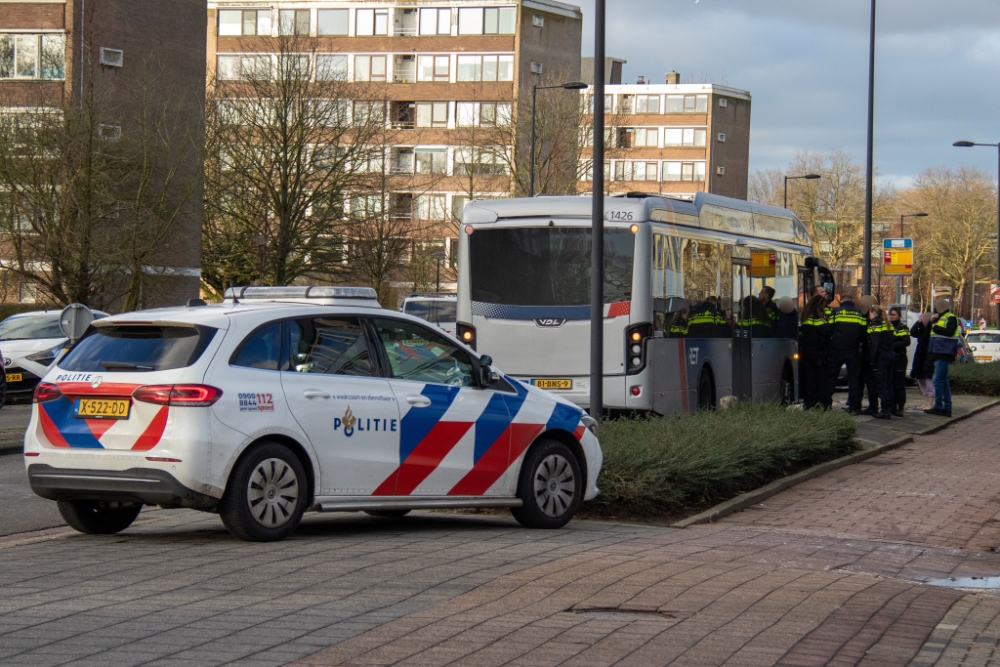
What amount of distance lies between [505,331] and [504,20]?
214ft

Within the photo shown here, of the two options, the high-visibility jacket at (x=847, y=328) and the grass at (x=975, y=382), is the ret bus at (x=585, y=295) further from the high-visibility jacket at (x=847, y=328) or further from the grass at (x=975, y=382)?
the grass at (x=975, y=382)

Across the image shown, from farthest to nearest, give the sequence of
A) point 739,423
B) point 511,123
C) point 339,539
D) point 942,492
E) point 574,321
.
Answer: point 511,123 < point 574,321 < point 739,423 < point 942,492 < point 339,539

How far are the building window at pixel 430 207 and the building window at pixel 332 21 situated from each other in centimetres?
1125

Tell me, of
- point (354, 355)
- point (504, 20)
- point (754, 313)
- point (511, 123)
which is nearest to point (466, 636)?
point (354, 355)

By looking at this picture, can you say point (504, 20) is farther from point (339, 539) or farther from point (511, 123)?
point (339, 539)

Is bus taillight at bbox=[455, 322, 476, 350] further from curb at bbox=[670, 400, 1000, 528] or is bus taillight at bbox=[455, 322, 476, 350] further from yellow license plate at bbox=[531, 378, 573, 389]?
curb at bbox=[670, 400, 1000, 528]

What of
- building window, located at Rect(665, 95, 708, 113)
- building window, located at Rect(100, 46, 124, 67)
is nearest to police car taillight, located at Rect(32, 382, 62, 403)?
building window, located at Rect(100, 46, 124, 67)

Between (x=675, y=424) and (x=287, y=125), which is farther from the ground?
(x=287, y=125)

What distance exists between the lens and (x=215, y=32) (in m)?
82.7

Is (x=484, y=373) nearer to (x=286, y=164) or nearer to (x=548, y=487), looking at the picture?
(x=548, y=487)

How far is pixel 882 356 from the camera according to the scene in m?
22.2

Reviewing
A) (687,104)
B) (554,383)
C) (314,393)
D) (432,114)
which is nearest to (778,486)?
(554,383)

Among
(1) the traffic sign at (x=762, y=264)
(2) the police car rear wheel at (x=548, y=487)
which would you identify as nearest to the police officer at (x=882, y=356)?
(1) the traffic sign at (x=762, y=264)

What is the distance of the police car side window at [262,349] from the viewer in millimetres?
8711
